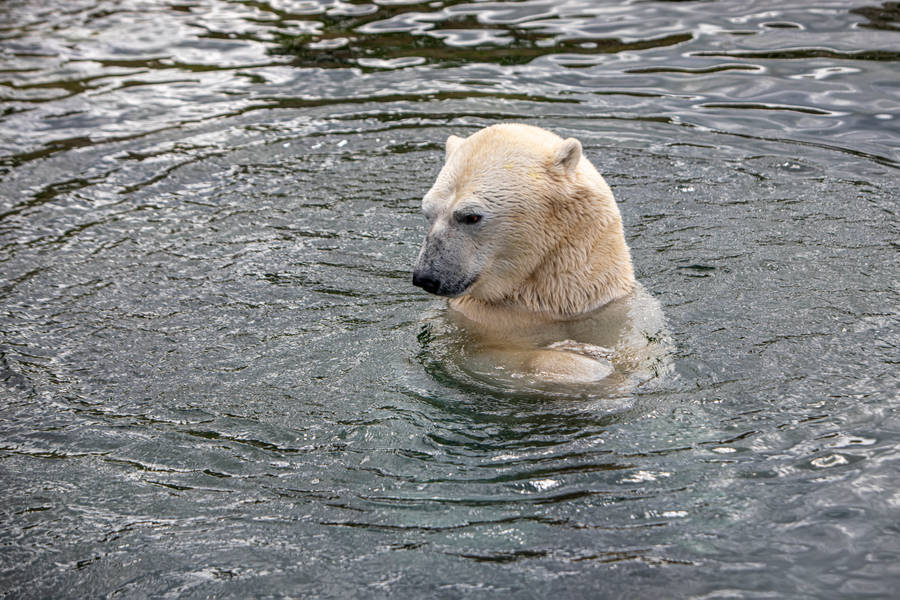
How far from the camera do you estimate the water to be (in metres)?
3.08

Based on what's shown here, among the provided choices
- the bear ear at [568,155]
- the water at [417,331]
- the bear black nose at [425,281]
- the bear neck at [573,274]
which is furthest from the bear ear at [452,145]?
the water at [417,331]

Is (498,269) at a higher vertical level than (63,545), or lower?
higher

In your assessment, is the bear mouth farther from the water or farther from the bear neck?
the water

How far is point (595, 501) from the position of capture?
3244 mm

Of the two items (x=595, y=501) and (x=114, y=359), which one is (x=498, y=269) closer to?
(x=595, y=501)

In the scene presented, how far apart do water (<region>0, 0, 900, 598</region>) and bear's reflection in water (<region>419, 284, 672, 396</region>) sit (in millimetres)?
82

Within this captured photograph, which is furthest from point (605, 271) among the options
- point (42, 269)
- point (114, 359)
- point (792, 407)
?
point (42, 269)

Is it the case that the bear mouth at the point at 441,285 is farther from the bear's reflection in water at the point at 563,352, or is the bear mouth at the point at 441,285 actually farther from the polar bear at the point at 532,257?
the bear's reflection in water at the point at 563,352

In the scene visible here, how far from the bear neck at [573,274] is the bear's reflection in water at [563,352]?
6cm

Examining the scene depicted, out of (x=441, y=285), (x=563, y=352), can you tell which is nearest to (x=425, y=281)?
(x=441, y=285)

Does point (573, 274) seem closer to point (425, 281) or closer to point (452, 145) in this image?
point (425, 281)

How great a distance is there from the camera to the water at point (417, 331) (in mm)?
3080

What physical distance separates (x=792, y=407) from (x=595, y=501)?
104cm

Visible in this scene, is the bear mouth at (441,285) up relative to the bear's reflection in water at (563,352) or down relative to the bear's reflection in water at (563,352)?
up
